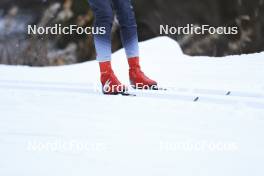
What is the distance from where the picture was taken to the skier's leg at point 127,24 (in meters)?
2.82

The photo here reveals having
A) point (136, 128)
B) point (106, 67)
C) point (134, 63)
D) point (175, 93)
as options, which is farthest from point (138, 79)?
point (136, 128)

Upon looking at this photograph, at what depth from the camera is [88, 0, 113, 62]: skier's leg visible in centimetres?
276

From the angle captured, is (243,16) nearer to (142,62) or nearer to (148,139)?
(142,62)

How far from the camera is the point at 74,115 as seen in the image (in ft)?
6.91

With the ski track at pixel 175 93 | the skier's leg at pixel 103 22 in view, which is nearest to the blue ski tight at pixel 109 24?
the skier's leg at pixel 103 22

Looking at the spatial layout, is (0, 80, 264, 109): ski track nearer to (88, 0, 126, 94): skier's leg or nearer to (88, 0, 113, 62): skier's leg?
(88, 0, 126, 94): skier's leg

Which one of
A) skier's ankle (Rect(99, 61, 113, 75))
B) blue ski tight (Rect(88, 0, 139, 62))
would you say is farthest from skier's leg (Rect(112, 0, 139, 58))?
skier's ankle (Rect(99, 61, 113, 75))

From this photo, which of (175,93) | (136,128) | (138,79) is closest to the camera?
(136,128)

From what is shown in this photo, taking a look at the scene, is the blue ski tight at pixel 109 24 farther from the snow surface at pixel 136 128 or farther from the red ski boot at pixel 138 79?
the snow surface at pixel 136 128

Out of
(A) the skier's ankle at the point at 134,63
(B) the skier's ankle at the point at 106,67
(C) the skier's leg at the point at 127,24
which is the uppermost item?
(C) the skier's leg at the point at 127,24

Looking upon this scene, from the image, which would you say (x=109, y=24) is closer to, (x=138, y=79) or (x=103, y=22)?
(x=103, y=22)

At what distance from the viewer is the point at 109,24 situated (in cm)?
280

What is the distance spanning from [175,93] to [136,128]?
0.80m

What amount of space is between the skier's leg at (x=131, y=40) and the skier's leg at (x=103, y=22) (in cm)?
7
